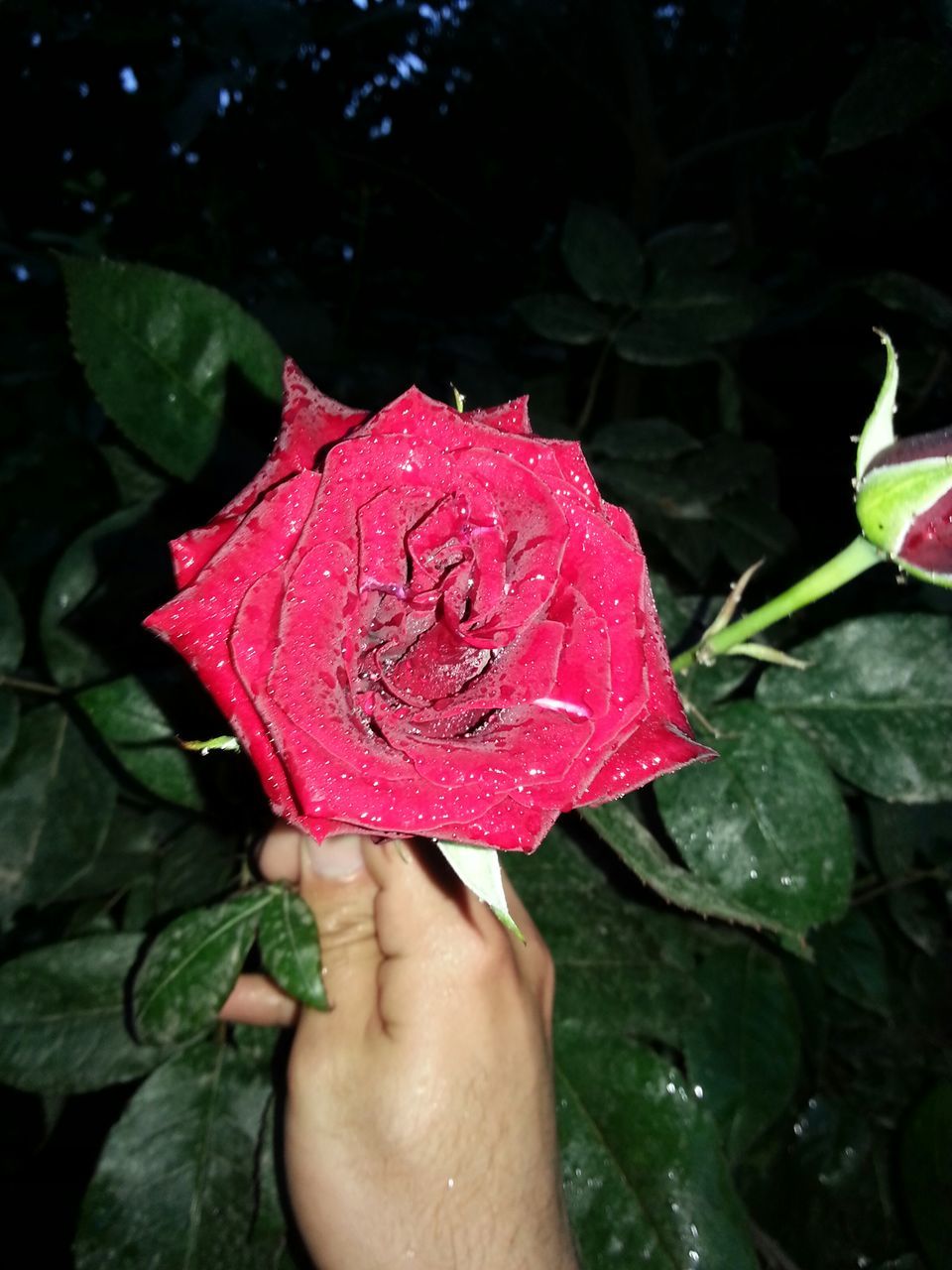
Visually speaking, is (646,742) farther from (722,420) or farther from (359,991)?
(722,420)

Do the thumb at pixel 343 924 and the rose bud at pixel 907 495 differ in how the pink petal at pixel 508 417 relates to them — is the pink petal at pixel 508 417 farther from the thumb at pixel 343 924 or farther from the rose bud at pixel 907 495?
the thumb at pixel 343 924

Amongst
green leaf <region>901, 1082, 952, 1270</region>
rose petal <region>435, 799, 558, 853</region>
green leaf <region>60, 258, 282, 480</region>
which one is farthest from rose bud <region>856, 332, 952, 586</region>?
green leaf <region>901, 1082, 952, 1270</region>

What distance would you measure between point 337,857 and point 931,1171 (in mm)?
887

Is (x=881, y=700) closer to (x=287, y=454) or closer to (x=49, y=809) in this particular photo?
(x=287, y=454)

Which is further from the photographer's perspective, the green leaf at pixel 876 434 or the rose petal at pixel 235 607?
the green leaf at pixel 876 434

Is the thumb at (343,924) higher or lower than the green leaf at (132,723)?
lower

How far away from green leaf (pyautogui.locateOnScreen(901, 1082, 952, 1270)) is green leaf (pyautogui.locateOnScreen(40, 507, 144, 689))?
1.10 meters

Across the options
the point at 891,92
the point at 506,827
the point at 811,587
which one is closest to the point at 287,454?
the point at 506,827

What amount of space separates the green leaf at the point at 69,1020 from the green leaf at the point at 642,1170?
0.37 m

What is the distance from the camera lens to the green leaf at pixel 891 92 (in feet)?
2.38

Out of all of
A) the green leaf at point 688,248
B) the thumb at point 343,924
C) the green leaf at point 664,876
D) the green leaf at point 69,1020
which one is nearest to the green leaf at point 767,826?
the green leaf at point 664,876

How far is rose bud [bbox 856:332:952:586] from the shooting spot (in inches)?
18.3

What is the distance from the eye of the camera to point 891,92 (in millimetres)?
736

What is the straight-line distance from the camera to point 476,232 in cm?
172
